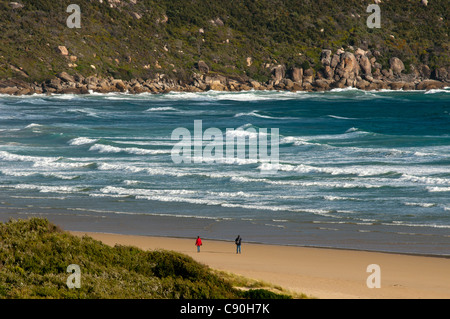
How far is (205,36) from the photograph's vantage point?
123875 millimetres

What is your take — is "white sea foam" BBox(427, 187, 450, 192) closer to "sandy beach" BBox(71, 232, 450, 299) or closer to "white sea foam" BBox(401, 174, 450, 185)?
"white sea foam" BBox(401, 174, 450, 185)

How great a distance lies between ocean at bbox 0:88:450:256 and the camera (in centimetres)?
2253

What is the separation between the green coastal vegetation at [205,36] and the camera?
344 feet

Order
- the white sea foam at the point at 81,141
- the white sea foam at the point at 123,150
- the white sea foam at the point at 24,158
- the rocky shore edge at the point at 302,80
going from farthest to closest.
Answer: the rocky shore edge at the point at 302,80, the white sea foam at the point at 81,141, the white sea foam at the point at 123,150, the white sea foam at the point at 24,158

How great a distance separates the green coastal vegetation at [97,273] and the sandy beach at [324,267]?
2.23m

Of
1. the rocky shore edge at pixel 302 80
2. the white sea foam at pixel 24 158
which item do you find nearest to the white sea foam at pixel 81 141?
the white sea foam at pixel 24 158

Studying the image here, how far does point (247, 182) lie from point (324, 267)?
554 inches

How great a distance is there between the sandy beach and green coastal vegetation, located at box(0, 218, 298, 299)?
7.30 feet

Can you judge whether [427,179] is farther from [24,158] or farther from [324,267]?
[24,158]

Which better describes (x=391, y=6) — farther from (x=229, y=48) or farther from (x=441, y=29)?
→ (x=229, y=48)


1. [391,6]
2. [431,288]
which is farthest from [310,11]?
[431,288]

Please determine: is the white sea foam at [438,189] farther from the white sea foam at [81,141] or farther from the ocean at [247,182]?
the white sea foam at [81,141]

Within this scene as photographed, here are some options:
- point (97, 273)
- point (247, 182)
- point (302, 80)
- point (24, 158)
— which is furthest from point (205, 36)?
point (97, 273)

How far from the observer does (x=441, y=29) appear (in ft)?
458
